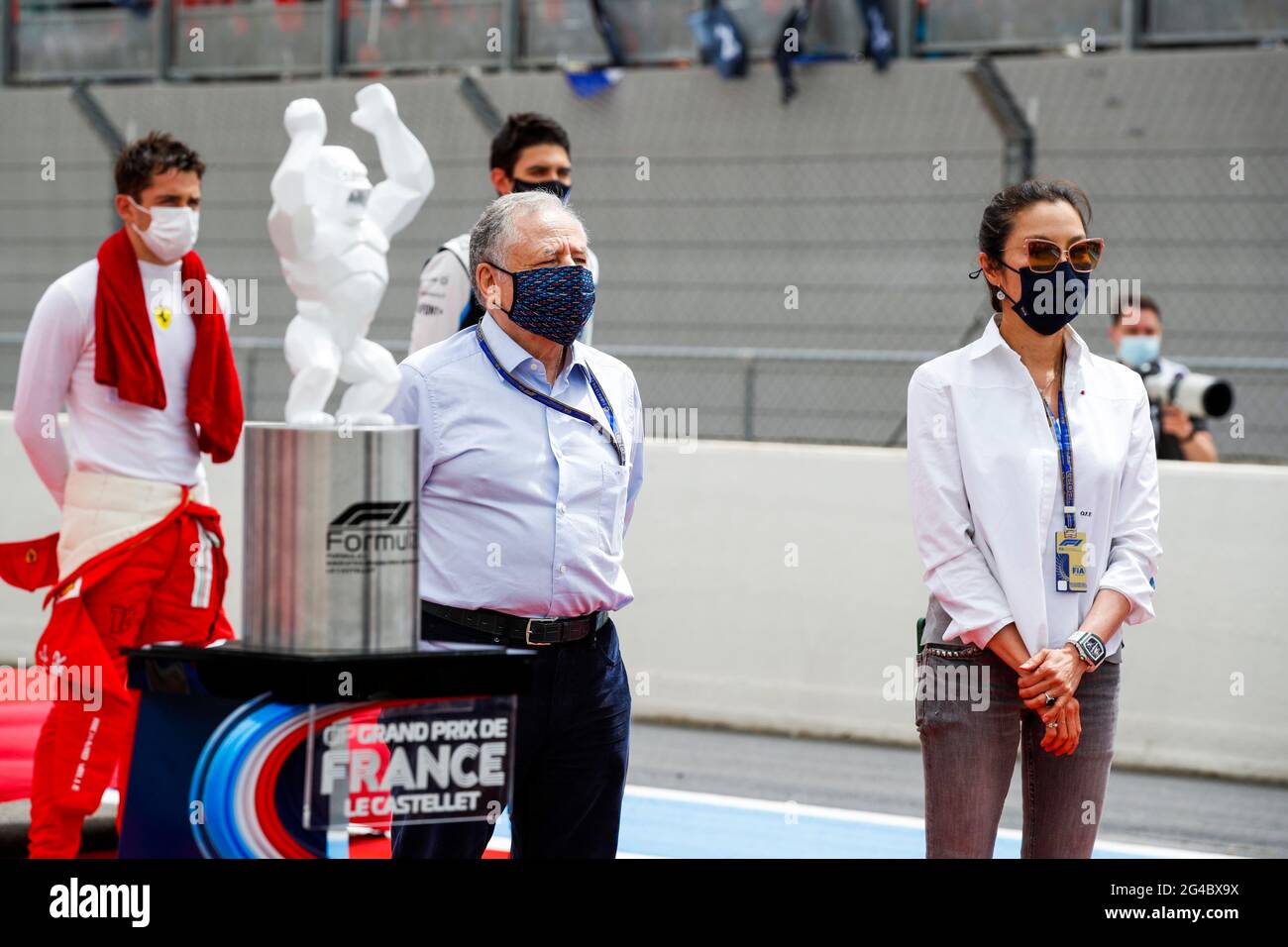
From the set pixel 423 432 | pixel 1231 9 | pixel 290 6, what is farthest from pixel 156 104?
pixel 423 432

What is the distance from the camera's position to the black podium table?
8.87 feet

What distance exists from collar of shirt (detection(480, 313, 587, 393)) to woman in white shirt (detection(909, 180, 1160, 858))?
73 cm

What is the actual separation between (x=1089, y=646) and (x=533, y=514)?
111cm

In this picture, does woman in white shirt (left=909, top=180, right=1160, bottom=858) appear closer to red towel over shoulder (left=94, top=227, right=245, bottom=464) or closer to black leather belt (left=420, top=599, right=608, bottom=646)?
black leather belt (left=420, top=599, right=608, bottom=646)

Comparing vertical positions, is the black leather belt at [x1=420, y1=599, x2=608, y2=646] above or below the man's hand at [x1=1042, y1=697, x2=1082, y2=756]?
above

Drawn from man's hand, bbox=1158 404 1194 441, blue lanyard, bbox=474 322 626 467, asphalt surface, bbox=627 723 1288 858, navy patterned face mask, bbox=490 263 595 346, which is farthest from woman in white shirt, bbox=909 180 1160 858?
man's hand, bbox=1158 404 1194 441

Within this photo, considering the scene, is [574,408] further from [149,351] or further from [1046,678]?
[149,351]

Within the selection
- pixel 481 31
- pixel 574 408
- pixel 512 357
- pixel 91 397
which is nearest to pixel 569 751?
pixel 574 408

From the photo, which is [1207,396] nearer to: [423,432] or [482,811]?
[423,432]

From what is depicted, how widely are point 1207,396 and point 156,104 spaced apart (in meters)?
8.50

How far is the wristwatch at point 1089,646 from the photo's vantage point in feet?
11.4

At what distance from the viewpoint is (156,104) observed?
1296 cm

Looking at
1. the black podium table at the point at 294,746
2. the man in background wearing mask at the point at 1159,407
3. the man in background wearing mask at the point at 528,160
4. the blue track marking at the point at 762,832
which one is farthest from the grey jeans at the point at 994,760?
the man in background wearing mask at the point at 1159,407

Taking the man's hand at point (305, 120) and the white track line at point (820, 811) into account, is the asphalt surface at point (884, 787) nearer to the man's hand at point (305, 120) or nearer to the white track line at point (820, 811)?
the white track line at point (820, 811)
